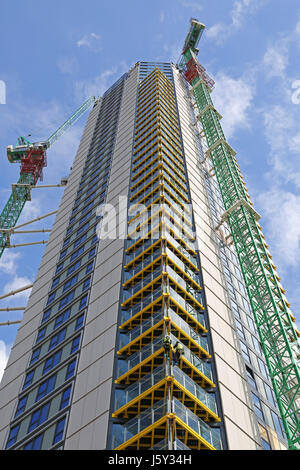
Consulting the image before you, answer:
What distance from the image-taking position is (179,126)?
232ft

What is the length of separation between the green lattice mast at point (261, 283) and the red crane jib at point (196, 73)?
22.9m

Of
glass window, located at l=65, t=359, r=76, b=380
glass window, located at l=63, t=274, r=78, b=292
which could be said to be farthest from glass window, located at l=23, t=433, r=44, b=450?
glass window, located at l=63, t=274, r=78, b=292

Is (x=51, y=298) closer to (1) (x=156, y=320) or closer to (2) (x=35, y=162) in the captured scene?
(1) (x=156, y=320)

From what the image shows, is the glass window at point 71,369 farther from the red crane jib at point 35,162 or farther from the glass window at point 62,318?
the red crane jib at point 35,162

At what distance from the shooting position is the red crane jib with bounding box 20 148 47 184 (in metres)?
99.2

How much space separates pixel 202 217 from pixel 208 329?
17.7 m

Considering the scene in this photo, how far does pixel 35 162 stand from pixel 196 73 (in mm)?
35572

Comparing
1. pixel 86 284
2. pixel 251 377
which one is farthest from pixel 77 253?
pixel 251 377

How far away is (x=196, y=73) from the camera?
330ft

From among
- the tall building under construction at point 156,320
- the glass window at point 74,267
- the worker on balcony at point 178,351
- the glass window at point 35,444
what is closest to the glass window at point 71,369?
the tall building under construction at point 156,320

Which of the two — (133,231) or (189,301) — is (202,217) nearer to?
(133,231)

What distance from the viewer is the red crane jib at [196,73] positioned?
101 m

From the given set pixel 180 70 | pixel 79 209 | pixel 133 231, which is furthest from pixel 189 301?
pixel 180 70
